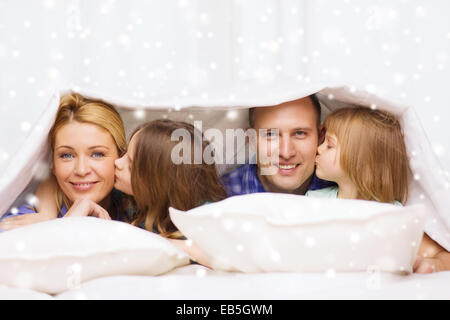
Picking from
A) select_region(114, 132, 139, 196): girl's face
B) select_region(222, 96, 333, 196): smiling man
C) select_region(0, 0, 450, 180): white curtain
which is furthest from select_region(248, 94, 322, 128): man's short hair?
select_region(0, 0, 450, 180): white curtain

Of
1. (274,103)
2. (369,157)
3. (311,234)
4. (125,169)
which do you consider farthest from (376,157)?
(125,169)

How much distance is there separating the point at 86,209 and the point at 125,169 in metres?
0.13

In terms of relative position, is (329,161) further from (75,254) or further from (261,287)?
(75,254)

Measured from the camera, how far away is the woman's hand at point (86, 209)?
1.22 meters

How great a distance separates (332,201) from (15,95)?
1334 mm

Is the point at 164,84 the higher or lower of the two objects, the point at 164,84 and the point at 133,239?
the higher

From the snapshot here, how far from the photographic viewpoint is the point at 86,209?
48.4 inches

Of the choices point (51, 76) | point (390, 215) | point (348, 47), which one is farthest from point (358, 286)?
point (51, 76)

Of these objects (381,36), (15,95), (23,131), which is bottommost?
(23,131)

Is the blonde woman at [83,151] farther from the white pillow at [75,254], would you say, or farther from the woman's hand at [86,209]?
the white pillow at [75,254]

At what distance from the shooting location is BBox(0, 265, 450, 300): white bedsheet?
0.76m

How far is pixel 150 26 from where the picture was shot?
1.74 metres

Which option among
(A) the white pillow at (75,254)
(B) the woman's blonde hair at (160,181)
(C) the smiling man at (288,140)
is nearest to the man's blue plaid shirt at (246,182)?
(C) the smiling man at (288,140)
